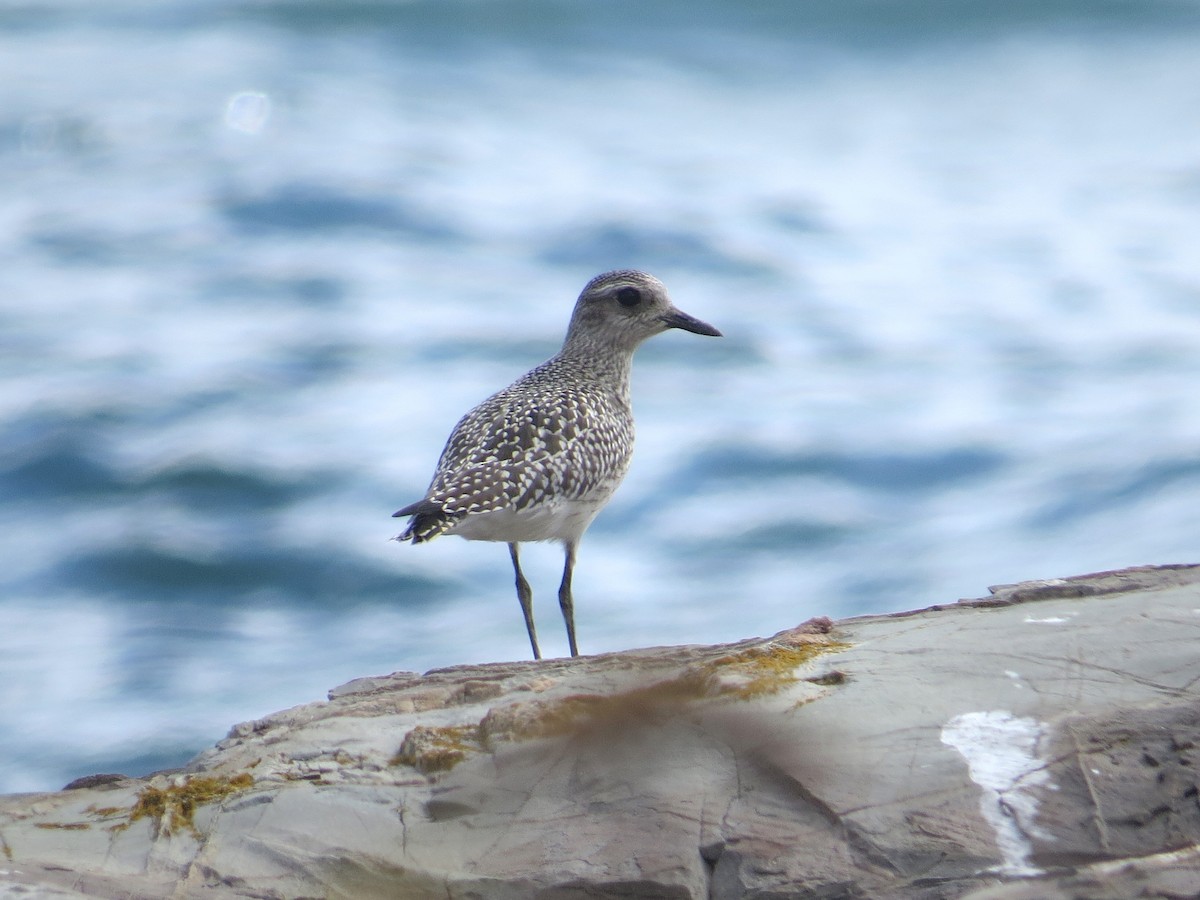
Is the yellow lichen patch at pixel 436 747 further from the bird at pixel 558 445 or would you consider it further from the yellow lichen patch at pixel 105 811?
the bird at pixel 558 445

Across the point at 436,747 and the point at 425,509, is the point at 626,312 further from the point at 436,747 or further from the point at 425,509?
the point at 436,747

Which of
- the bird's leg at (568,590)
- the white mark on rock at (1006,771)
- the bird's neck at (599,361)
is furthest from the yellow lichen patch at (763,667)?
the bird's neck at (599,361)

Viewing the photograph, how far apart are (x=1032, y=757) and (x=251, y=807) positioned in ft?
8.78

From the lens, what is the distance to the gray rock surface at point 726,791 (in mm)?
4797

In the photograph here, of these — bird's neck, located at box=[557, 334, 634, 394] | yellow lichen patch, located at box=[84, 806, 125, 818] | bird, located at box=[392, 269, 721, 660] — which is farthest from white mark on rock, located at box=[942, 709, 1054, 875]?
bird's neck, located at box=[557, 334, 634, 394]

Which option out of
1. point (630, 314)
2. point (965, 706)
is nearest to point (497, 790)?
point (965, 706)

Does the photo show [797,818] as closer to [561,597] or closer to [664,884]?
[664,884]

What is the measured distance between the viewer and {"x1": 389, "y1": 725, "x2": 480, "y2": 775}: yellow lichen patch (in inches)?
216

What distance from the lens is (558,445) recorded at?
29.8 feet

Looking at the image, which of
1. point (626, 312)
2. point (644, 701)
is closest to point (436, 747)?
point (644, 701)

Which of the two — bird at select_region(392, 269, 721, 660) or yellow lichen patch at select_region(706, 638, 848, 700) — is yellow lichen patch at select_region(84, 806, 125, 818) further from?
bird at select_region(392, 269, 721, 660)

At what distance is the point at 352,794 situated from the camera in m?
5.39

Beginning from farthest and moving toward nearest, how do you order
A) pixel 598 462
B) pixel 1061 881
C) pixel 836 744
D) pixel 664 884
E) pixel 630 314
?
pixel 630 314 < pixel 598 462 < pixel 836 744 < pixel 664 884 < pixel 1061 881

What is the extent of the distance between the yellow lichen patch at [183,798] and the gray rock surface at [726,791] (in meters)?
0.01
